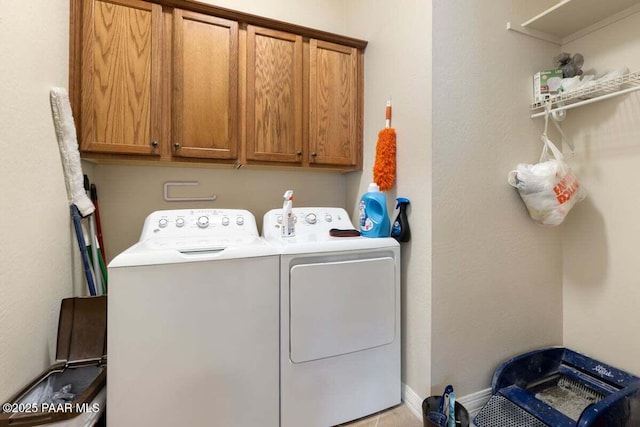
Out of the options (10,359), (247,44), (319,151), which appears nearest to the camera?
(10,359)

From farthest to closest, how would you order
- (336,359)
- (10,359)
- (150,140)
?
(150,140) → (336,359) → (10,359)

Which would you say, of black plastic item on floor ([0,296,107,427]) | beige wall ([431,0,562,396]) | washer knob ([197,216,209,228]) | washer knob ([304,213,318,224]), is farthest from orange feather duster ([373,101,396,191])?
black plastic item on floor ([0,296,107,427])

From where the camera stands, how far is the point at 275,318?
1.26 metres

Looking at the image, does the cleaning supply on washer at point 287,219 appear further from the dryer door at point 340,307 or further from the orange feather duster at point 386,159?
the orange feather duster at point 386,159

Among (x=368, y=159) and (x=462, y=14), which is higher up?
(x=462, y=14)

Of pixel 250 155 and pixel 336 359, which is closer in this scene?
pixel 336 359

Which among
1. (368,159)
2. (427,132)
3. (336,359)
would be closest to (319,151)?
(368,159)

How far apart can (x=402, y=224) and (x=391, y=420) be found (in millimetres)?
1012

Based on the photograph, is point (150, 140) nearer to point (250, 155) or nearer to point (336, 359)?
point (250, 155)

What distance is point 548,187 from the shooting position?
56.1 inches

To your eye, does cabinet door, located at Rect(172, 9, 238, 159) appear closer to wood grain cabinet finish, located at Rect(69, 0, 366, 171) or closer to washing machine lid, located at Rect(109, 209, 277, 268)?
wood grain cabinet finish, located at Rect(69, 0, 366, 171)

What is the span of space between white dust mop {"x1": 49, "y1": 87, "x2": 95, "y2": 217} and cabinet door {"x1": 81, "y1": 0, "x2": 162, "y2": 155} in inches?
3.8

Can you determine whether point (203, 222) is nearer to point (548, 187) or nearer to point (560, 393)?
point (548, 187)

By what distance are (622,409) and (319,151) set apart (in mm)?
1942
